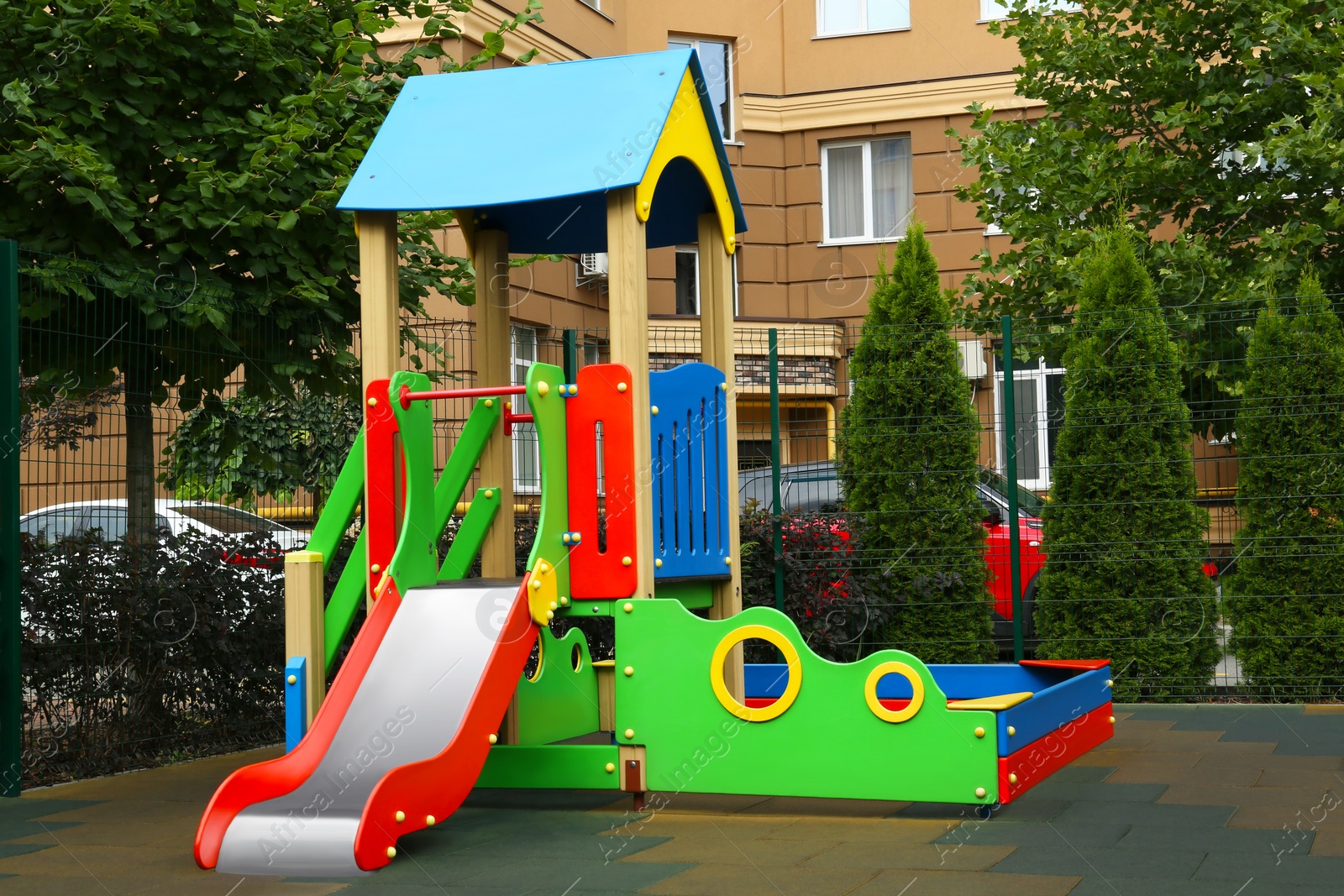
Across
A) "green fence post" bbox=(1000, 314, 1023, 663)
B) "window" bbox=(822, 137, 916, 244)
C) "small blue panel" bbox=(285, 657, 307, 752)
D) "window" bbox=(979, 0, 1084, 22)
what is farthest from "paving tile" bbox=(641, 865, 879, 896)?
"window" bbox=(822, 137, 916, 244)

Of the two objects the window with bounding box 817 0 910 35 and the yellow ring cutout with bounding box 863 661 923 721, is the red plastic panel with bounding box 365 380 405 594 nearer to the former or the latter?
the yellow ring cutout with bounding box 863 661 923 721

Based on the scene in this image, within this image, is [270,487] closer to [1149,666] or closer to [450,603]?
[450,603]

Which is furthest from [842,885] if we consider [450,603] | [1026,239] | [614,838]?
[1026,239]

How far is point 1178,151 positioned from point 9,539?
11.5 m

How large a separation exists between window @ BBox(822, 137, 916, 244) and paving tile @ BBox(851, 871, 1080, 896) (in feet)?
53.0

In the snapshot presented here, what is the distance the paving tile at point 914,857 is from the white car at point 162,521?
4143 mm

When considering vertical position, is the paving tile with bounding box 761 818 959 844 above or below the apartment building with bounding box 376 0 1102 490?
below

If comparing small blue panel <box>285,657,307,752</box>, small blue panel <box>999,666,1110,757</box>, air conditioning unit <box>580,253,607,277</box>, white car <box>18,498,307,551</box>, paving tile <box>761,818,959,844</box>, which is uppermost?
air conditioning unit <box>580,253,607,277</box>

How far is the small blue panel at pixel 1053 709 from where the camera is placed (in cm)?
519

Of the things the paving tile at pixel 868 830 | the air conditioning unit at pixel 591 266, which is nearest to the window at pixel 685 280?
the air conditioning unit at pixel 591 266

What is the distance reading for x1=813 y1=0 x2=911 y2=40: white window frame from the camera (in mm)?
19469

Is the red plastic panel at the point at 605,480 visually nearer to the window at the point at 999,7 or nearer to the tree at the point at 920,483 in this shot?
the tree at the point at 920,483

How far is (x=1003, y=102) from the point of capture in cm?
1858

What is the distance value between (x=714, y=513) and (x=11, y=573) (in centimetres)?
331
